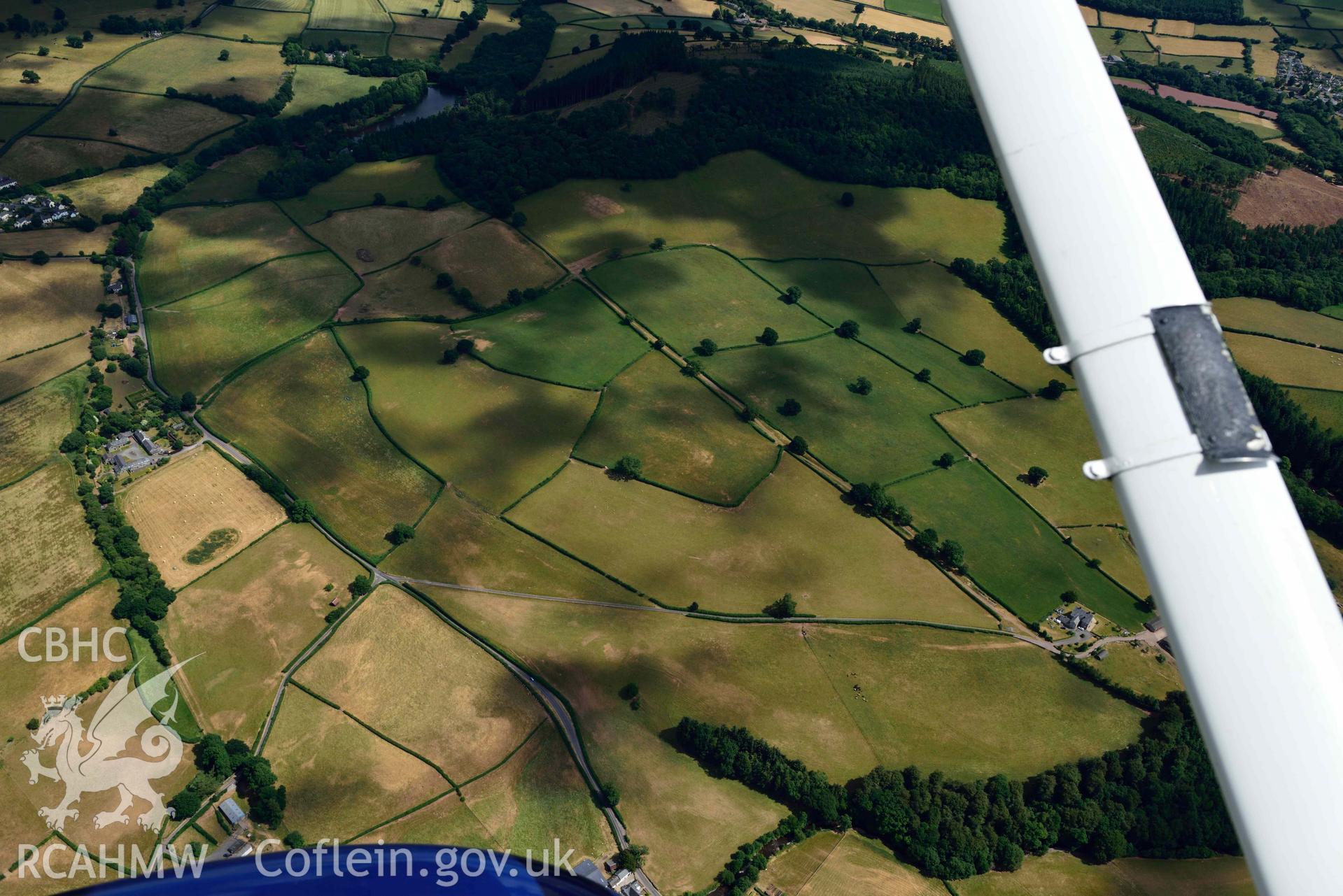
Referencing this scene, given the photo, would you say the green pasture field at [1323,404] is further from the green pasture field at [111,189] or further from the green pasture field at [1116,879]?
the green pasture field at [111,189]

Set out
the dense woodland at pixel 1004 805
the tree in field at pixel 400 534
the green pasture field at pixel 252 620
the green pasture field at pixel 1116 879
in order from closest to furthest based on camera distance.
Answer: the green pasture field at pixel 1116 879 < the dense woodland at pixel 1004 805 < the green pasture field at pixel 252 620 < the tree in field at pixel 400 534

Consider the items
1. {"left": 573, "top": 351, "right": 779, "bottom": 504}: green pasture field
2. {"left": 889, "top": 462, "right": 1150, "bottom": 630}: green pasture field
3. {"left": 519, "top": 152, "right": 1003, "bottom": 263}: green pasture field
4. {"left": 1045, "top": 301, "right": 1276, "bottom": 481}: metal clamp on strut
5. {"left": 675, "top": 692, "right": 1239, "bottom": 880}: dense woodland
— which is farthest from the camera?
{"left": 519, "top": 152, "right": 1003, "bottom": 263}: green pasture field

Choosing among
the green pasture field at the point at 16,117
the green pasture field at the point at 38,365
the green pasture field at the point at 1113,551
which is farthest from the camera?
the green pasture field at the point at 16,117

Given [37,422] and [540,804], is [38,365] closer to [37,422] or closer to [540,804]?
[37,422]

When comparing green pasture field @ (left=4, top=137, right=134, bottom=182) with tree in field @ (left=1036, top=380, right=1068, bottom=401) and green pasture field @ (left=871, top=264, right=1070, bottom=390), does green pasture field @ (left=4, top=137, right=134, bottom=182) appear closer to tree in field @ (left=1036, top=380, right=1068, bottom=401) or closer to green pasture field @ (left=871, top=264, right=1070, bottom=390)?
green pasture field @ (left=871, top=264, right=1070, bottom=390)

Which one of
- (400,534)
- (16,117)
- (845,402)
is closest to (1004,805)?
(845,402)

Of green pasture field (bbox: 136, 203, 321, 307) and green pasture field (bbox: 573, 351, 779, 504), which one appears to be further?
green pasture field (bbox: 136, 203, 321, 307)

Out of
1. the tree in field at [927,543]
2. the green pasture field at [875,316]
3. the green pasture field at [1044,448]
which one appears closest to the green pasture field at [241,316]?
the green pasture field at [875,316]

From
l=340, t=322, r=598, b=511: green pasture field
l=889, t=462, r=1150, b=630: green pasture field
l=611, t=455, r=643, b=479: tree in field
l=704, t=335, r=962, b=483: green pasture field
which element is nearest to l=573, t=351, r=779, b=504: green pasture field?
l=611, t=455, r=643, b=479: tree in field
